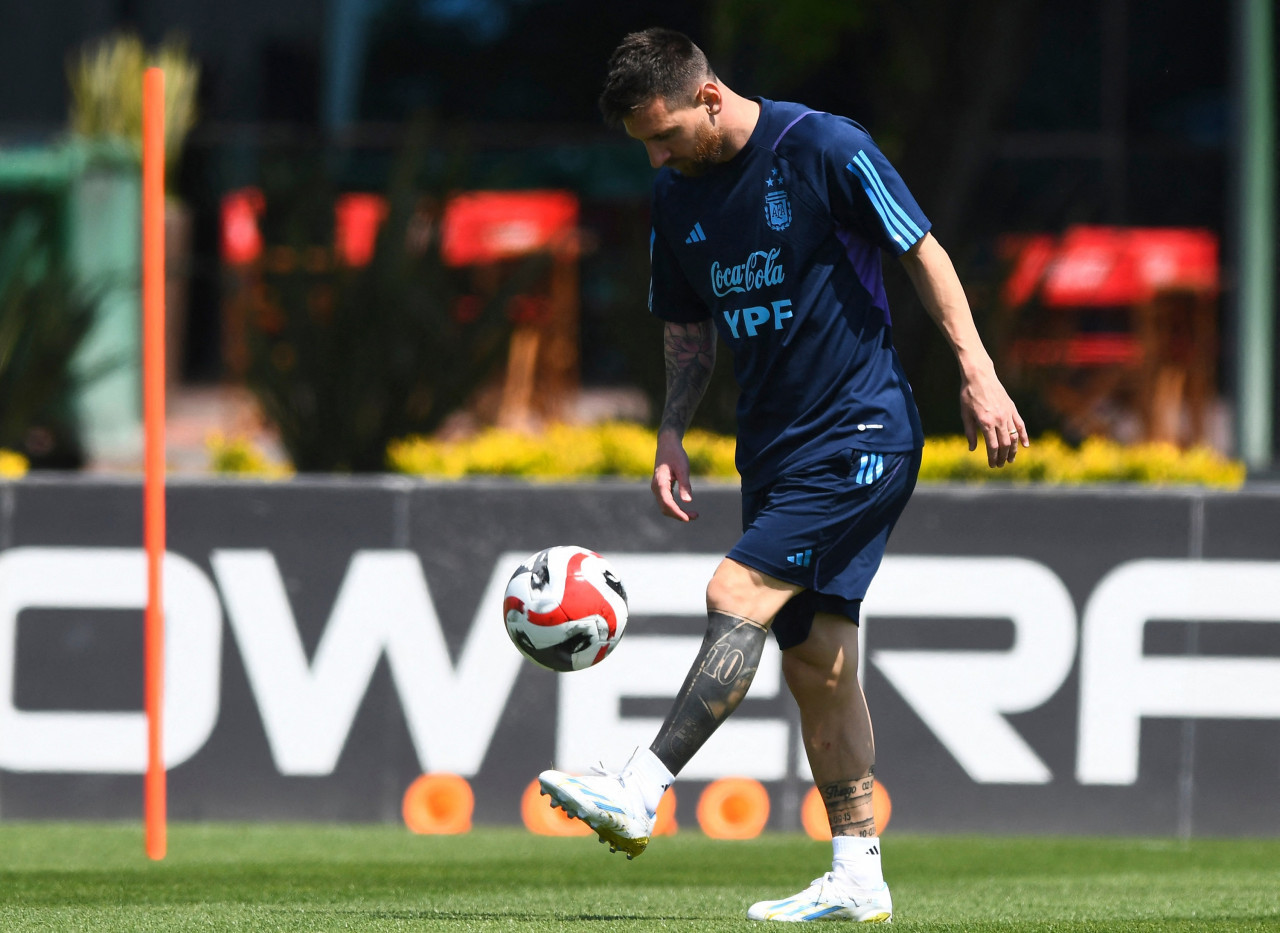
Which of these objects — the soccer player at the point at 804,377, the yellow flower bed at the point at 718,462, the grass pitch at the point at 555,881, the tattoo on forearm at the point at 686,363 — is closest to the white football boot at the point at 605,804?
the soccer player at the point at 804,377

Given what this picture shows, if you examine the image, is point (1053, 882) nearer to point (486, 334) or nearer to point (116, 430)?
point (486, 334)

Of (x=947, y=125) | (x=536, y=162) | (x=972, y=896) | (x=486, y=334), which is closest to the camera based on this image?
(x=972, y=896)

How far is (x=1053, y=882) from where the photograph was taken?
5.70 m

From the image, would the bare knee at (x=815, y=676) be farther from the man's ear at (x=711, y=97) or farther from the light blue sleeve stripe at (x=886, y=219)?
the man's ear at (x=711, y=97)

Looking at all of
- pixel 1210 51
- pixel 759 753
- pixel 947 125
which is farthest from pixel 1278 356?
pixel 759 753

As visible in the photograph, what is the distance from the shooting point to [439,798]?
22.8 feet

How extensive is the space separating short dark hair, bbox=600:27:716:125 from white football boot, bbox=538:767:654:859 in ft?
5.12

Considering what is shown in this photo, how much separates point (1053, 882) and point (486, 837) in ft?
7.02

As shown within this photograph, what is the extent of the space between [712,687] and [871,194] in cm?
123

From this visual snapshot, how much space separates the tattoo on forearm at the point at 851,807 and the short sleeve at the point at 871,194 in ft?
4.45

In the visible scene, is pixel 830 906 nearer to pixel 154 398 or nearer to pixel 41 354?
pixel 154 398

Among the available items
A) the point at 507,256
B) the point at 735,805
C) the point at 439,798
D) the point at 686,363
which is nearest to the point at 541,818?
the point at 439,798

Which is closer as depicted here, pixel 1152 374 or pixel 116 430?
pixel 116 430

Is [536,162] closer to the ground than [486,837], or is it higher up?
higher up
